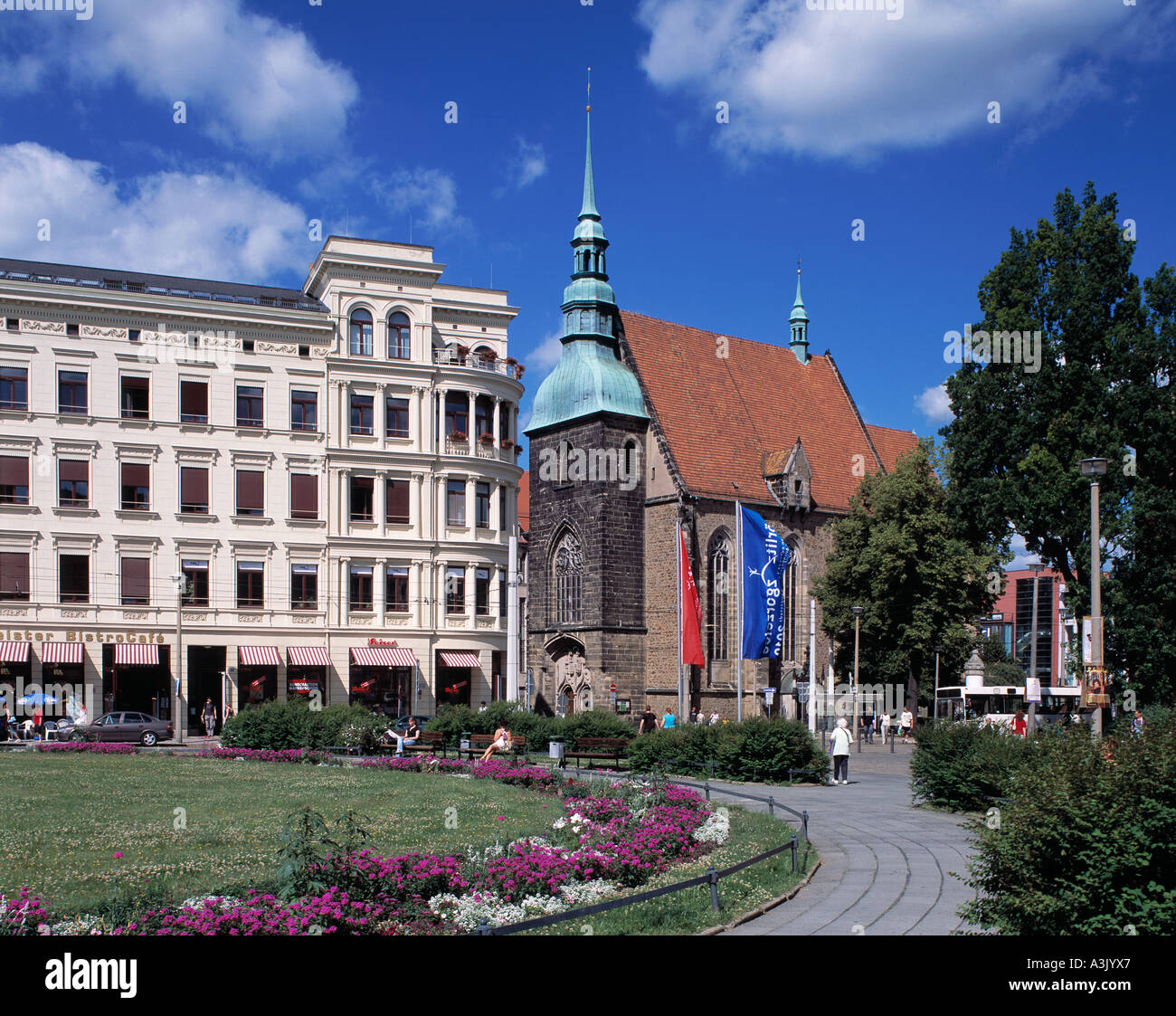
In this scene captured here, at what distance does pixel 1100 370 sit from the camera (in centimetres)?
3225

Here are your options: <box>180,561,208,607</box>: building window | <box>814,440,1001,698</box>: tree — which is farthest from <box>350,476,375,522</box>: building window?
<box>814,440,1001,698</box>: tree

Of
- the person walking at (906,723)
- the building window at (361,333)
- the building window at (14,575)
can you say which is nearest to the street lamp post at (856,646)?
the person walking at (906,723)

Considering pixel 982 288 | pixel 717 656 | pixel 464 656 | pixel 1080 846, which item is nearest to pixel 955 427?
pixel 982 288

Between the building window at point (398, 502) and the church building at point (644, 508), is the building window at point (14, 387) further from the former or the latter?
the church building at point (644, 508)

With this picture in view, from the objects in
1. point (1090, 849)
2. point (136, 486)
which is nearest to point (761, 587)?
point (136, 486)

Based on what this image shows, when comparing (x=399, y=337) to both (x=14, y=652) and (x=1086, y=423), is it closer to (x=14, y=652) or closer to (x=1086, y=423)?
(x=14, y=652)

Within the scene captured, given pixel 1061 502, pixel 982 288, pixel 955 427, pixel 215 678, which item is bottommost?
pixel 215 678

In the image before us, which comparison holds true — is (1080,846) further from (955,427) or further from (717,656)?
(717,656)

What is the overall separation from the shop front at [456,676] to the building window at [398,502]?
19.2 feet

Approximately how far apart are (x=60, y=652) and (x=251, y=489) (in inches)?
372

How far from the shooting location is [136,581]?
147 feet

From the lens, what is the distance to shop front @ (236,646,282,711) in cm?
4547

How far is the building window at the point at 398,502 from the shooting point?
48625 millimetres
